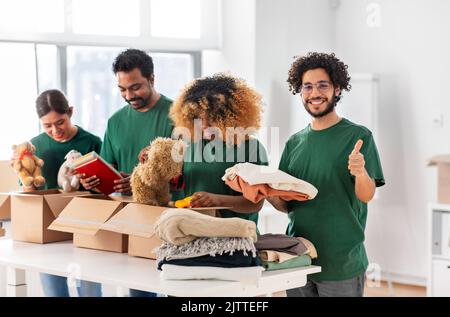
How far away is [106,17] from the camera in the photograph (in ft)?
14.1

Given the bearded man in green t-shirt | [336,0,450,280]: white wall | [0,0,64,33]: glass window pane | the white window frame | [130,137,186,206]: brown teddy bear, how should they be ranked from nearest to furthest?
[130,137,186,206]: brown teddy bear → the bearded man in green t-shirt → [0,0,64,33]: glass window pane → the white window frame → [336,0,450,280]: white wall

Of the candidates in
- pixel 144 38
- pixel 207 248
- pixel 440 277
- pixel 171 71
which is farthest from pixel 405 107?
pixel 207 248

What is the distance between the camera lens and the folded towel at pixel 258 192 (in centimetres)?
230

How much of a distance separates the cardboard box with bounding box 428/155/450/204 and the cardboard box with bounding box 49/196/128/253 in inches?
88.6

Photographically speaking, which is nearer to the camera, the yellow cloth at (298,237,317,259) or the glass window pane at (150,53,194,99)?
the yellow cloth at (298,237,317,259)

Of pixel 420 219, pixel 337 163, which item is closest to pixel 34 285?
pixel 337 163

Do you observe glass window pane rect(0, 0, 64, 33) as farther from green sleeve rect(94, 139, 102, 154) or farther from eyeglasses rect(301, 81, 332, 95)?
eyeglasses rect(301, 81, 332, 95)

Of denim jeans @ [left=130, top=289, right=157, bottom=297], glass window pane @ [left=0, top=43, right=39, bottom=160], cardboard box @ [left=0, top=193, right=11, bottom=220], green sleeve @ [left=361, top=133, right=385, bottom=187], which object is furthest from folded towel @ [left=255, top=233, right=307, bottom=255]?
glass window pane @ [left=0, top=43, right=39, bottom=160]

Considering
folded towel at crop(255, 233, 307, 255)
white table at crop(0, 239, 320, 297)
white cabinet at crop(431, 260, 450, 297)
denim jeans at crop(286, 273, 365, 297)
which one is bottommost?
white cabinet at crop(431, 260, 450, 297)

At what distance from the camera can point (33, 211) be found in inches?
107

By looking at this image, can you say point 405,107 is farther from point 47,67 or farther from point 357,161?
point 357,161

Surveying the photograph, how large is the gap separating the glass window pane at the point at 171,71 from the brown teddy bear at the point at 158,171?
2263 millimetres

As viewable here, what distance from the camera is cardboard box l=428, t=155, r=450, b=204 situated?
13.9ft
